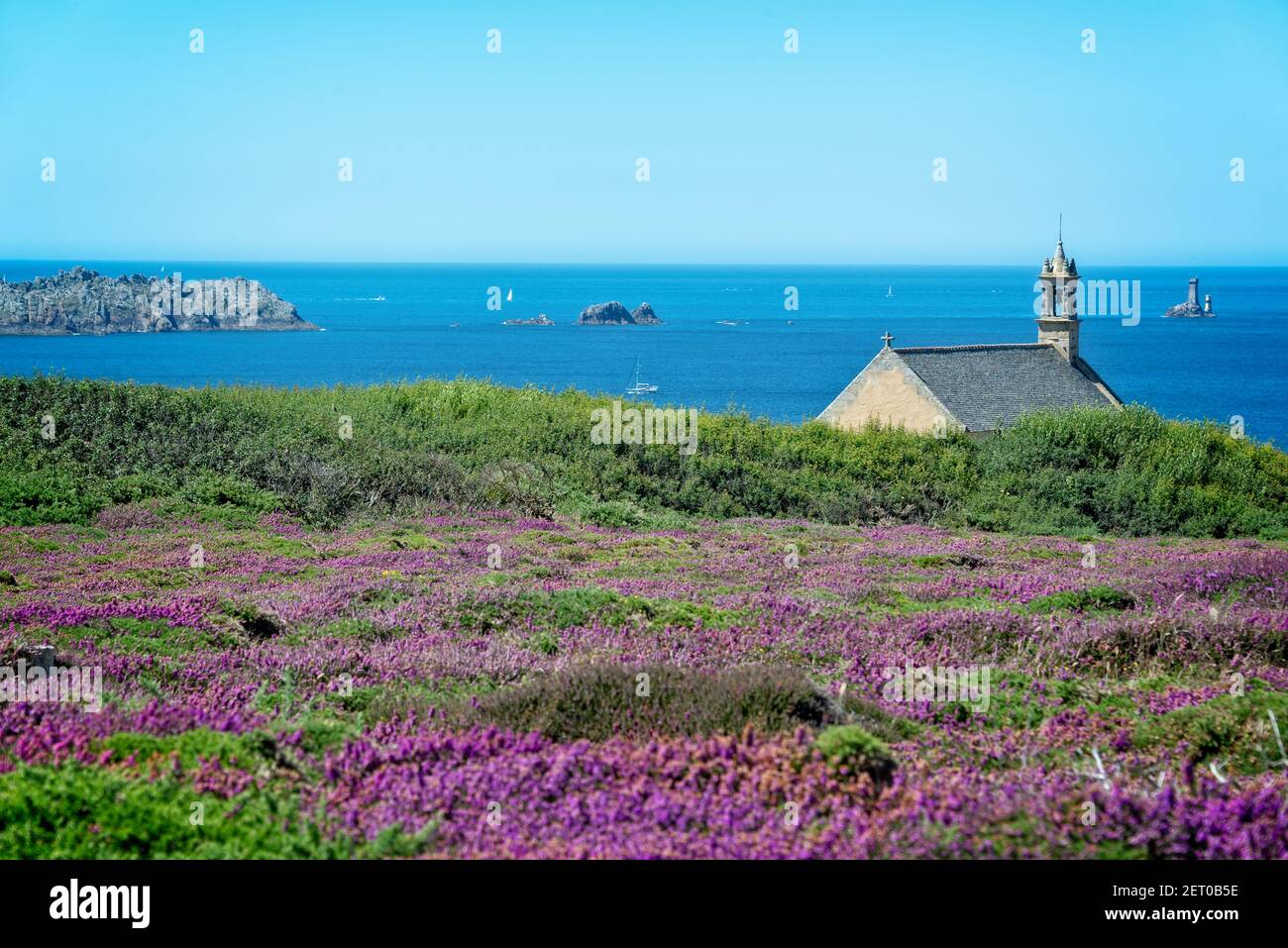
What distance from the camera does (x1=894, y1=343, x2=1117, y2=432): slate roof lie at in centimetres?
4131

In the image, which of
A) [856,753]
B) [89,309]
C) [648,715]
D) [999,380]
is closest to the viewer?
[856,753]

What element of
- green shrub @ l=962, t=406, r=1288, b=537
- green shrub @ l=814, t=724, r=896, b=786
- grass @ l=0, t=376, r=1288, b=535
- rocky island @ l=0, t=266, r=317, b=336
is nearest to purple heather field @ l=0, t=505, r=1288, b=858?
green shrub @ l=814, t=724, r=896, b=786

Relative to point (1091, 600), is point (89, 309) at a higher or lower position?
higher

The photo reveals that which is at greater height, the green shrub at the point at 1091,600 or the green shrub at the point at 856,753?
the green shrub at the point at 856,753

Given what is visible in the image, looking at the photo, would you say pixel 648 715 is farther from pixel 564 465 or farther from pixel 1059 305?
pixel 1059 305

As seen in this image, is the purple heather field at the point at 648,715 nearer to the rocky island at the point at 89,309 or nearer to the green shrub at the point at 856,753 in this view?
the green shrub at the point at 856,753

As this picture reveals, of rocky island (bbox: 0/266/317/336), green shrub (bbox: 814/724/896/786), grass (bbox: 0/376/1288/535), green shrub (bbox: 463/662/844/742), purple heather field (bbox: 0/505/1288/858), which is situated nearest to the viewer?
purple heather field (bbox: 0/505/1288/858)

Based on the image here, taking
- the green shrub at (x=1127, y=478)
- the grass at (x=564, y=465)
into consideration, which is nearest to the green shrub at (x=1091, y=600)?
the grass at (x=564, y=465)

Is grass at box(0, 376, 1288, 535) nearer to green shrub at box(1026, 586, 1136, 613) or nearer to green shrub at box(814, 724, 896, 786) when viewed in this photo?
green shrub at box(1026, 586, 1136, 613)

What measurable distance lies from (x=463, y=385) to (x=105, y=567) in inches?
840

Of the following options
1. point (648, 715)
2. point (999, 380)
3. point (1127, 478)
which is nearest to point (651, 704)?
point (648, 715)

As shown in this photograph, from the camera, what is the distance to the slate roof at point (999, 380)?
136 feet

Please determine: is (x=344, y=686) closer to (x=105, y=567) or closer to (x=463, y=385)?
(x=105, y=567)

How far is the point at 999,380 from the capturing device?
4416 cm
